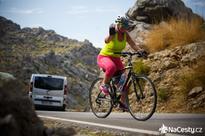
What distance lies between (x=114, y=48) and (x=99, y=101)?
1403mm

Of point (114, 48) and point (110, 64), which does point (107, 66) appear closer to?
point (110, 64)

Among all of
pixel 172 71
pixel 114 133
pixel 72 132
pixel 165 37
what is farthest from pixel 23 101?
pixel 165 37

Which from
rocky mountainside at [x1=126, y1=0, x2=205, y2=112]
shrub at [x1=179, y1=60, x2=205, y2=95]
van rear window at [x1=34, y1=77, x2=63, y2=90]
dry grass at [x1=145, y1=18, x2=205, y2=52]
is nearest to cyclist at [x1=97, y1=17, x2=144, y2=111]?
rocky mountainside at [x1=126, y1=0, x2=205, y2=112]

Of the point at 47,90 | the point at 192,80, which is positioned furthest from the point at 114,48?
the point at 47,90

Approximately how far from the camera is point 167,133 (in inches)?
169

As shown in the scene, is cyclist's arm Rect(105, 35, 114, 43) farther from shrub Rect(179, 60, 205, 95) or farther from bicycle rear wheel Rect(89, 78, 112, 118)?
shrub Rect(179, 60, 205, 95)

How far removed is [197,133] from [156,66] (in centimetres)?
790

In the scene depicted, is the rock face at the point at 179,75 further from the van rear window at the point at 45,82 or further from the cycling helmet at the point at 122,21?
the cycling helmet at the point at 122,21

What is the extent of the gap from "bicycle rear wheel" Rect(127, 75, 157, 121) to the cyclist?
0.24m

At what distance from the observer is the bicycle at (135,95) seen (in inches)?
239

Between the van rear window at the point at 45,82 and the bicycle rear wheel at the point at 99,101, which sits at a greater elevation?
the van rear window at the point at 45,82

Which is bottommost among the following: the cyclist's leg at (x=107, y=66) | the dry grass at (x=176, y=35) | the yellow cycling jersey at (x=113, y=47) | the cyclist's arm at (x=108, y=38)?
the cyclist's leg at (x=107, y=66)

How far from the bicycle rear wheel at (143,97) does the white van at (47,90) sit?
5495mm

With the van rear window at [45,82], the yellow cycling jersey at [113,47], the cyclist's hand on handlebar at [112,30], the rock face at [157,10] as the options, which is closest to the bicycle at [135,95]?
the yellow cycling jersey at [113,47]
